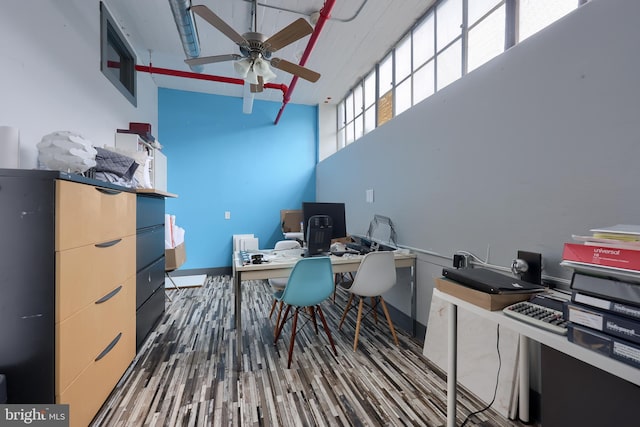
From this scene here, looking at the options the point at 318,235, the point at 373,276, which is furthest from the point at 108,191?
the point at 373,276

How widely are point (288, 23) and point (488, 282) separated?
10.8 ft

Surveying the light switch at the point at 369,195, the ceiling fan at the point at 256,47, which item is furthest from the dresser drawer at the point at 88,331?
the light switch at the point at 369,195

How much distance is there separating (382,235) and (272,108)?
11.8 ft

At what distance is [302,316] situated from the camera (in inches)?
114

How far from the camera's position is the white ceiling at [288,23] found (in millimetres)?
2574

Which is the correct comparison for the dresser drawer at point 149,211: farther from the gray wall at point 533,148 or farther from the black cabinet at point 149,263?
the gray wall at point 533,148

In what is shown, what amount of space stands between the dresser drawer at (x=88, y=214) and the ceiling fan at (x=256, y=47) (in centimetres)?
132

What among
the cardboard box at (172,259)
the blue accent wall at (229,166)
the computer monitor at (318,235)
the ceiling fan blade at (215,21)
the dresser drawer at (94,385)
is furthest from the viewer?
the blue accent wall at (229,166)

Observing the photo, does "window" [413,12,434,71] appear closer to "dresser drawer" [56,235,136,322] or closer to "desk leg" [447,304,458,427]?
"desk leg" [447,304,458,427]

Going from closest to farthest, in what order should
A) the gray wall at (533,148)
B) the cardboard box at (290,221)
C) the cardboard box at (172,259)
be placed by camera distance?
the gray wall at (533,148) < the cardboard box at (172,259) < the cardboard box at (290,221)

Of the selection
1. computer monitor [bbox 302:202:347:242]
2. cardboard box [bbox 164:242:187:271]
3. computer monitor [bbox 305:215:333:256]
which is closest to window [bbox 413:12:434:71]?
computer monitor [bbox 302:202:347:242]

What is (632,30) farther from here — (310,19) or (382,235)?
(310,19)

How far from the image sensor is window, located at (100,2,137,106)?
98.2 inches

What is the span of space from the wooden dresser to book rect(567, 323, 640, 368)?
2023mm
